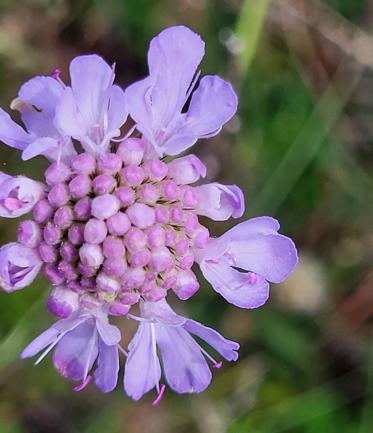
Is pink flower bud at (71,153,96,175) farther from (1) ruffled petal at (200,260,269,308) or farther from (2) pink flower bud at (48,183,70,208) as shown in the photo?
(1) ruffled petal at (200,260,269,308)

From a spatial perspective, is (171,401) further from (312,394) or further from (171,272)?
(171,272)

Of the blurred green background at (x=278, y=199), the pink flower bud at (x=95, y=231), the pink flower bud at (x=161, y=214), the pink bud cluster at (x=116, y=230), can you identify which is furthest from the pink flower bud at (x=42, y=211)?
the blurred green background at (x=278, y=199)

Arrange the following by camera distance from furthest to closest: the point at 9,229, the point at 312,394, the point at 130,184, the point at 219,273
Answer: the point at 312,394 → the point at 9,229 → the point at 219,273 → the point at 130,184

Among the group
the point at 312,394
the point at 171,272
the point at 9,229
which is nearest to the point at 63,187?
the point at 171,272

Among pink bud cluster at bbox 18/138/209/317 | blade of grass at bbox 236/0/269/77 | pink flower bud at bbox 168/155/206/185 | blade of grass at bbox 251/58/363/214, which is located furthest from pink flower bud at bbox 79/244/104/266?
blade of grass at bbox 251/58/363/214

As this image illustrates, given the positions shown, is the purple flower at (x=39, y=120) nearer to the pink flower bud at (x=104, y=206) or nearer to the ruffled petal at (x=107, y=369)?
the pink flower bud at (x=104, y=206)

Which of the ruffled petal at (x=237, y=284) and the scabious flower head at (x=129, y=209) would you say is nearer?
the scabious flower head at (x=129, y=209)
